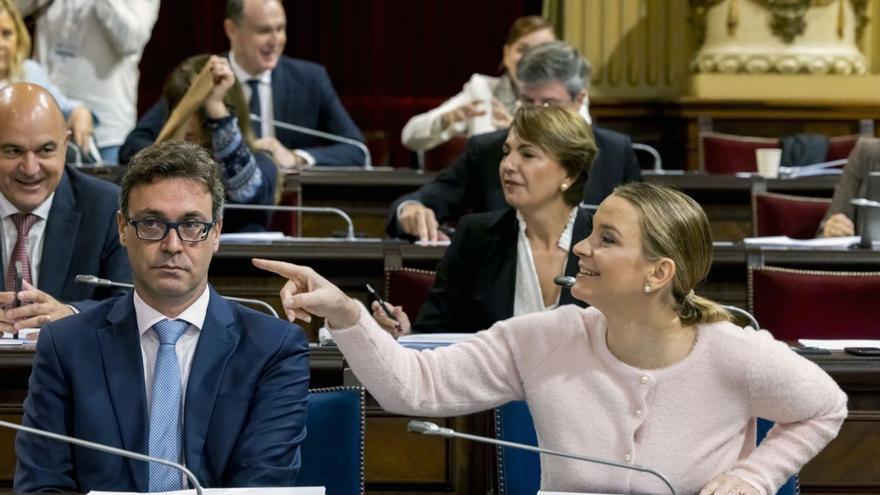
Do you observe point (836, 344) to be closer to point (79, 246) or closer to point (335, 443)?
point (335, 443)

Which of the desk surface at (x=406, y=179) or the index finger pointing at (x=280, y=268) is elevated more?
the index finger pointing at (x=280, y=268)

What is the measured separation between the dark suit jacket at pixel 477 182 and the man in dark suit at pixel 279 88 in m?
1.54

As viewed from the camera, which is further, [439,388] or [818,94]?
[818,94]

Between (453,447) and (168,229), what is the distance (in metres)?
0.97

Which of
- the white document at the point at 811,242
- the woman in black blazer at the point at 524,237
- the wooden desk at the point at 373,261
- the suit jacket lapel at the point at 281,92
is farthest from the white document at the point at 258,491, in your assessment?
the suit jacket lapel at the point at 281,92

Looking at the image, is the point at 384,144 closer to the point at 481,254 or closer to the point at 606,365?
the point at 481,254

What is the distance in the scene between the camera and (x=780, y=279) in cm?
428

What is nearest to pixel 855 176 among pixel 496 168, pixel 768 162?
pixel 768 162

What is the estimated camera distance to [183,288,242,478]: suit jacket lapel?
108 inches

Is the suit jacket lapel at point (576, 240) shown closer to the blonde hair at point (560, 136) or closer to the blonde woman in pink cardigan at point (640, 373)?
the blonde hair at point (560, 136)

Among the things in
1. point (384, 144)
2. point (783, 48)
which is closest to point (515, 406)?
point (384, 144)

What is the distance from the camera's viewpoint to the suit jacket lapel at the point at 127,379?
2.75 m

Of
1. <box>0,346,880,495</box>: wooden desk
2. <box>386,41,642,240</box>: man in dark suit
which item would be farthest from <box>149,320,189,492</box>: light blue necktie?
<box>386,41,642,240</box>: man in dark suit

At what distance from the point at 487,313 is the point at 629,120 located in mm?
5874
